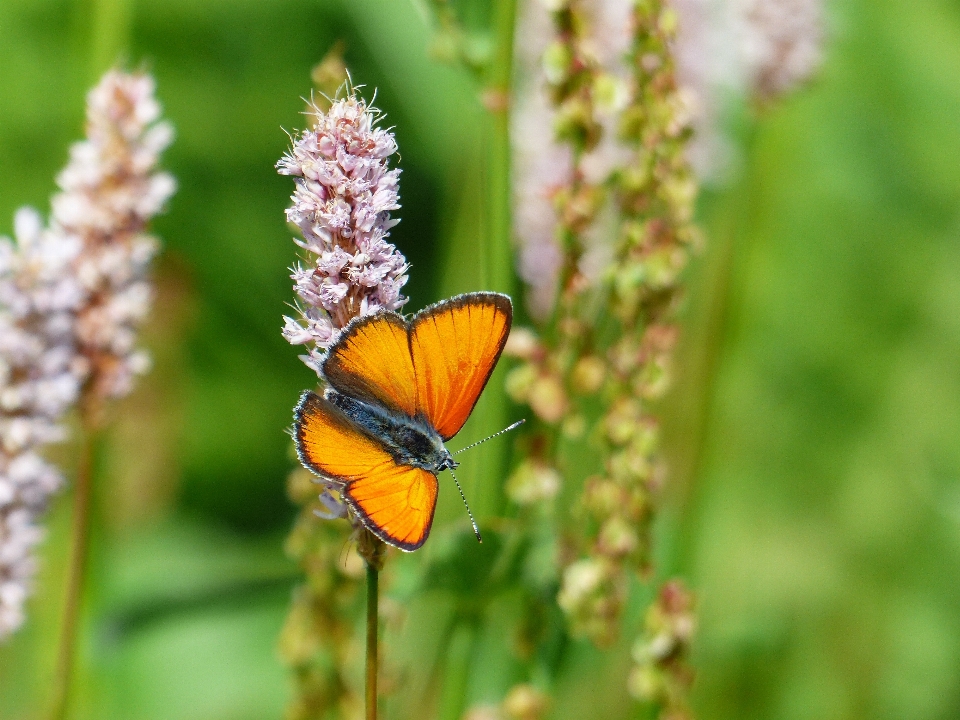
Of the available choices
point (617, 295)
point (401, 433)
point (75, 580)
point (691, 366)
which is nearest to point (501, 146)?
point (617, 295)

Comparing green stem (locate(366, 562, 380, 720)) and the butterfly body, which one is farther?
the butterfly body

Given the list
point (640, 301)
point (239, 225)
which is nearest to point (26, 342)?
point (640, 301)

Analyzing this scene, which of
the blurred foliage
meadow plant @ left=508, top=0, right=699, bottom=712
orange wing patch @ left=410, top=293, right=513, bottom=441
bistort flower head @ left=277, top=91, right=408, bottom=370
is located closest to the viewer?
bistort flower head @ left=277, top=91, right=408, bottom=370

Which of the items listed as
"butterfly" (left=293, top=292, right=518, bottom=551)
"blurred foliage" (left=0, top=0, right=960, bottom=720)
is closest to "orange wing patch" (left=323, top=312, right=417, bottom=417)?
"butterfly" (left=293, top=292, right=518, bottom=551)

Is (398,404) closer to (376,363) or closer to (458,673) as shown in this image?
(376,363)

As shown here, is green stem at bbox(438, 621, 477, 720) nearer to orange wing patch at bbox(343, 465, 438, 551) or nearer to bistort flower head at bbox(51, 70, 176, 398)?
orange wing patch at bbox(343, 465, 438, 551)

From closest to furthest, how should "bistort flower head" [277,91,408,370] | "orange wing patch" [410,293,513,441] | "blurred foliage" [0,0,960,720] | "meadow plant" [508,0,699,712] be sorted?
"bistort flower head" [277,91,408,370] < "orange wing patch" [410,293,513,441] < "meadow plant" [508,0,699,712] < "blurred foliage" [0,0,960,720]

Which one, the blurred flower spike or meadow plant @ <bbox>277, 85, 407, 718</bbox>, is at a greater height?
the blurred flower spike
